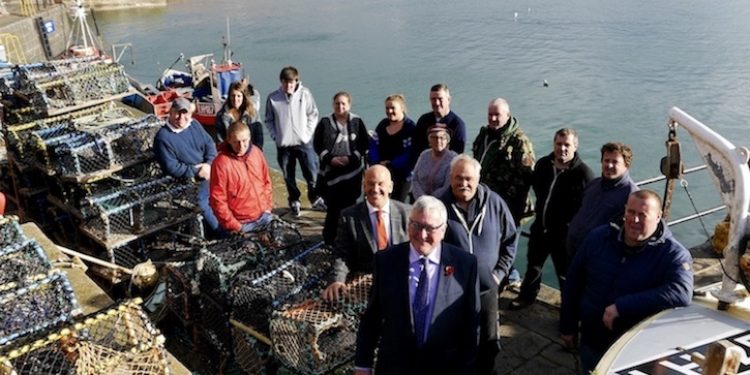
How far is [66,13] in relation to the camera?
110 feet

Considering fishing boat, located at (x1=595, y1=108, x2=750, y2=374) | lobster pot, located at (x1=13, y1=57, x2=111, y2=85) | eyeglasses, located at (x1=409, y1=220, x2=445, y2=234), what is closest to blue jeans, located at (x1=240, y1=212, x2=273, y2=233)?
eyeglasses, located at (x1=409, y1=220, x2=445, y2=234)

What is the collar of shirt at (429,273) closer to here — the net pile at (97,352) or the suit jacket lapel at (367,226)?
the suit jacket lapel at (367,226)

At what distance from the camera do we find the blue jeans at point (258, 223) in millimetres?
5125

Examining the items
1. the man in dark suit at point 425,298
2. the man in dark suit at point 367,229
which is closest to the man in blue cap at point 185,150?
the man in dark suit at point 367,229

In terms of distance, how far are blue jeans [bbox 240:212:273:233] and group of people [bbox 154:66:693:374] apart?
16 millimetres

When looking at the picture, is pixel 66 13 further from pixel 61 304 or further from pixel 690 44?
pixel 61 304

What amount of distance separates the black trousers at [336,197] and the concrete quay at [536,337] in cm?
166

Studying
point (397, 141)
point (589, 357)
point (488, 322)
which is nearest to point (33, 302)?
point (488, 322)

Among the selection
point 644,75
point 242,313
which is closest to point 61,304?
point 242,313

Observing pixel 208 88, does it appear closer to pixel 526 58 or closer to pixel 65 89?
pixel 65 89

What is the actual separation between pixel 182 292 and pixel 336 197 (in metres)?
1.77

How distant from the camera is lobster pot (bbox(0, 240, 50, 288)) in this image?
160 inches

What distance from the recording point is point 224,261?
14.3ft

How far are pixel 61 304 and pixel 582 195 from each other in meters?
3.34
